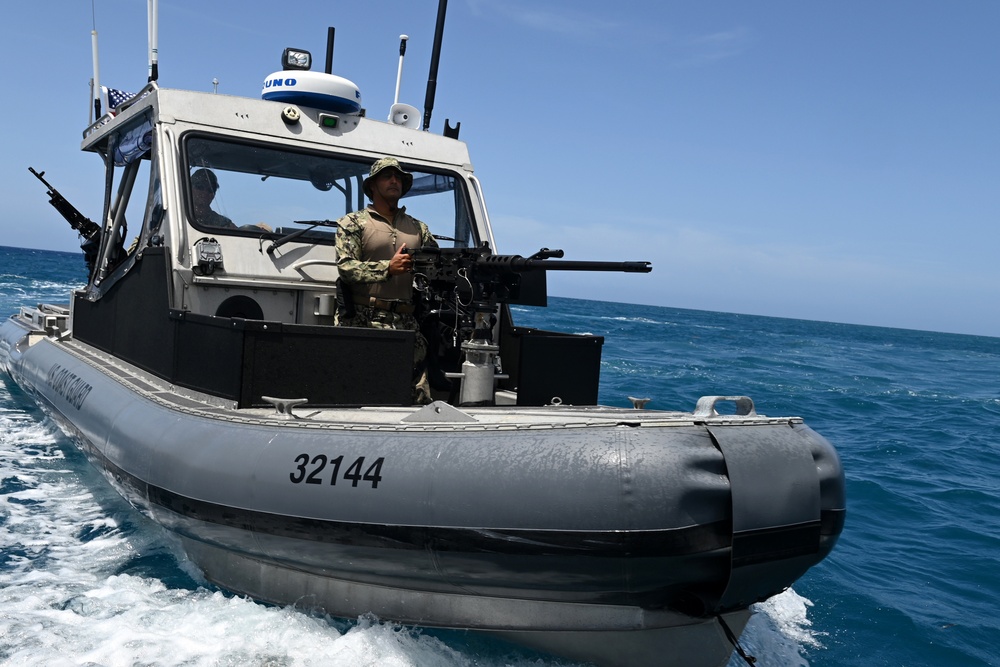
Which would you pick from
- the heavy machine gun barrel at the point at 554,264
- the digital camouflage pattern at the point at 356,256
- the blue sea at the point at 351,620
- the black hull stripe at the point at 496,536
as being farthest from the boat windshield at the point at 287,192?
the black hull stripe at the point at 496,536

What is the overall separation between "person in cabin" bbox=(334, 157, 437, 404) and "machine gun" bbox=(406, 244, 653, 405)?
20 centimetres

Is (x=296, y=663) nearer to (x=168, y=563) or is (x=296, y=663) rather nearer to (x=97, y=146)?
(x=168, y=563)

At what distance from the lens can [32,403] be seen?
8.50 meters

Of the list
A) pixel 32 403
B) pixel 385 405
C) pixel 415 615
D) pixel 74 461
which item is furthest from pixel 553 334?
pixel 32 403

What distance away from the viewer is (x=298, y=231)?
5.35 metres

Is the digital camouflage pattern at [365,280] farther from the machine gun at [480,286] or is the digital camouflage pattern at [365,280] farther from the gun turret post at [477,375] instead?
the gun turret post at [477,375]

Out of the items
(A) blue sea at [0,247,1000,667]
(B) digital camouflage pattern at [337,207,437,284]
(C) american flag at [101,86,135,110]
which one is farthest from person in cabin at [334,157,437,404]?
(C) american flag at [101,86,135,110]

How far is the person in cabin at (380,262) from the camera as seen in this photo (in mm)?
4859

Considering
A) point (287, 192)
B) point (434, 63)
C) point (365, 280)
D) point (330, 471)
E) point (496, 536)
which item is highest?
point (434, 63)

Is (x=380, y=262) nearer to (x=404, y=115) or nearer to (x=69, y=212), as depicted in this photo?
(x=404, y=115)

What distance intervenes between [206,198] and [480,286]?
6.76 ft

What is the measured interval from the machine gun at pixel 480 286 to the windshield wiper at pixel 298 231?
945 millimetres

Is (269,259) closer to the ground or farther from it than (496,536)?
farther from it

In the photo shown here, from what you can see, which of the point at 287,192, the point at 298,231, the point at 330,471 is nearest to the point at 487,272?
the point at 330,471
